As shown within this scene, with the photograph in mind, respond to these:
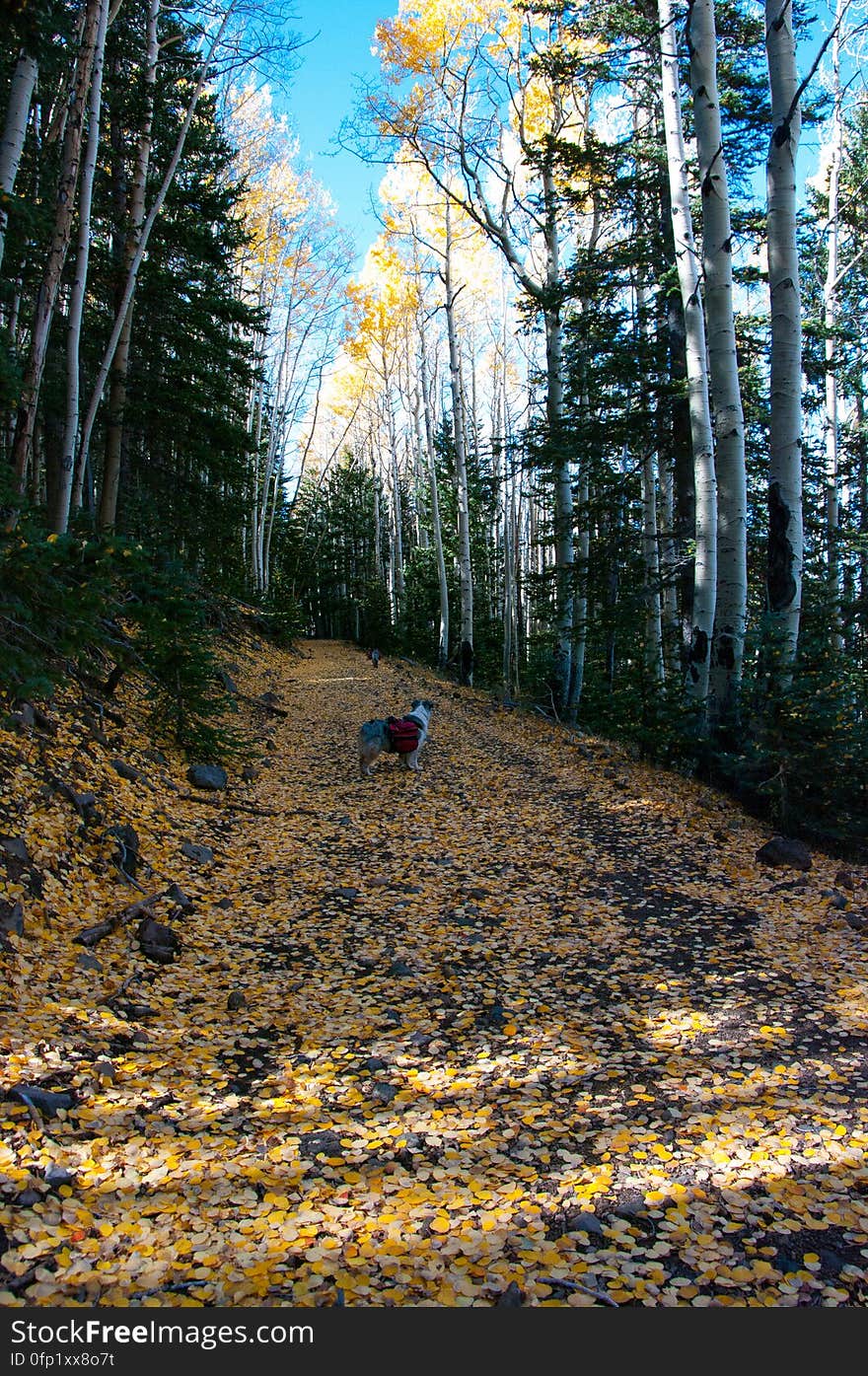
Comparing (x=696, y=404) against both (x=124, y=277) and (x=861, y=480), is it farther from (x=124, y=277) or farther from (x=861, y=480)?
(x=861, y=480)

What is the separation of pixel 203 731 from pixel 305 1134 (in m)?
5.20

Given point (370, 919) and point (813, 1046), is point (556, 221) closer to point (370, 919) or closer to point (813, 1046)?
point (370, 919)

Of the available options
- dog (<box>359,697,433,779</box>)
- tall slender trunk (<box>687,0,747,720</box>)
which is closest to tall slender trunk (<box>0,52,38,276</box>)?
dog (<box>359,697,433,779</box>)

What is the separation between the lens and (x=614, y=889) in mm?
5289

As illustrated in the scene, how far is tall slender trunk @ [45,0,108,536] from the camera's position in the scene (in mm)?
6863

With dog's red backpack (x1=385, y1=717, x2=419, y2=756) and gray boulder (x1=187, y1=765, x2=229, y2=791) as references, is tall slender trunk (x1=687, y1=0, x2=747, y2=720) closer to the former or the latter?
dog's red backpack (x1=385, y1=717, x2=419, y2=756)

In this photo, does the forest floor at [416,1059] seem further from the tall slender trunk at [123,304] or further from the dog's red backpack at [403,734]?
the tall slender trunk at [123,304]

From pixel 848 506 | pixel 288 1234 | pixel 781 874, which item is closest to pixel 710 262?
pixel 781 874

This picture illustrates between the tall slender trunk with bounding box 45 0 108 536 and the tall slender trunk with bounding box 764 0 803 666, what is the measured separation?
6.12 meters

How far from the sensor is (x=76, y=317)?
290 inches

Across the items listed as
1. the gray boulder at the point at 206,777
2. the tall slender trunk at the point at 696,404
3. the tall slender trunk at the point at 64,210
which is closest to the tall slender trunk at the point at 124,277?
the tall slender trunk at the point at 64,210

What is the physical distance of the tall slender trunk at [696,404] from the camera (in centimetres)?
749

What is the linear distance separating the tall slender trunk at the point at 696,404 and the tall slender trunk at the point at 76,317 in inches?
220

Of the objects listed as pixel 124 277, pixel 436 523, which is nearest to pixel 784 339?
pixel 124 277
